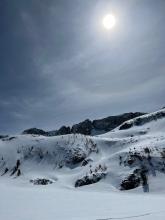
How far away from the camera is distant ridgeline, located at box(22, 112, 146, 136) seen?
543 ft

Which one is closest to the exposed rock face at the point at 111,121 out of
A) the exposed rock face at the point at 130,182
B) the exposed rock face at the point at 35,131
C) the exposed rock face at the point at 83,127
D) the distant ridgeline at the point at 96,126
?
the distant ridgeline at the point at 96,126

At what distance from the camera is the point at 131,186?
43.5 m

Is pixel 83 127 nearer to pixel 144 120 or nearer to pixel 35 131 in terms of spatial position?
pixel 35 131

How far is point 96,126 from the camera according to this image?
174375 millimetres

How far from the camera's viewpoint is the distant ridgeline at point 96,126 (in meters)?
165

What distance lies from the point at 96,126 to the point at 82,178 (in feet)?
404

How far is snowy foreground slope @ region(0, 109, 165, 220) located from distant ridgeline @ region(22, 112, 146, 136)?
221ft

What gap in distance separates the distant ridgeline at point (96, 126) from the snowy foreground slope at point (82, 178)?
67489 mm

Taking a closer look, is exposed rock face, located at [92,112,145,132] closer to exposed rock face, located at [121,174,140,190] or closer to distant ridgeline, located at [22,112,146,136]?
distant ridgeline, located at [22,112,146,136]

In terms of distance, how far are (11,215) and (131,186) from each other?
3752 centimetres

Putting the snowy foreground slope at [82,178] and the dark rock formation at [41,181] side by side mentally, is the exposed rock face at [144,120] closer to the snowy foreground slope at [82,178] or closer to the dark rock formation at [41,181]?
the snowy foreground slope at [82,178]

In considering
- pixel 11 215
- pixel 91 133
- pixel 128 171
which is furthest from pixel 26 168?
pixel 91 133

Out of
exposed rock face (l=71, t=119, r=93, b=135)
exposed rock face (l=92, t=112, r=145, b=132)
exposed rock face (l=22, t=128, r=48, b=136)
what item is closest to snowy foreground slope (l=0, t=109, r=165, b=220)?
exposed rock face (l=71, t=119, r=93, b=135)

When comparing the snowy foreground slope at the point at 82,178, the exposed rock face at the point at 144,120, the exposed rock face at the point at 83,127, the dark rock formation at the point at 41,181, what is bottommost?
the dark rock formation at the point at 41,181
